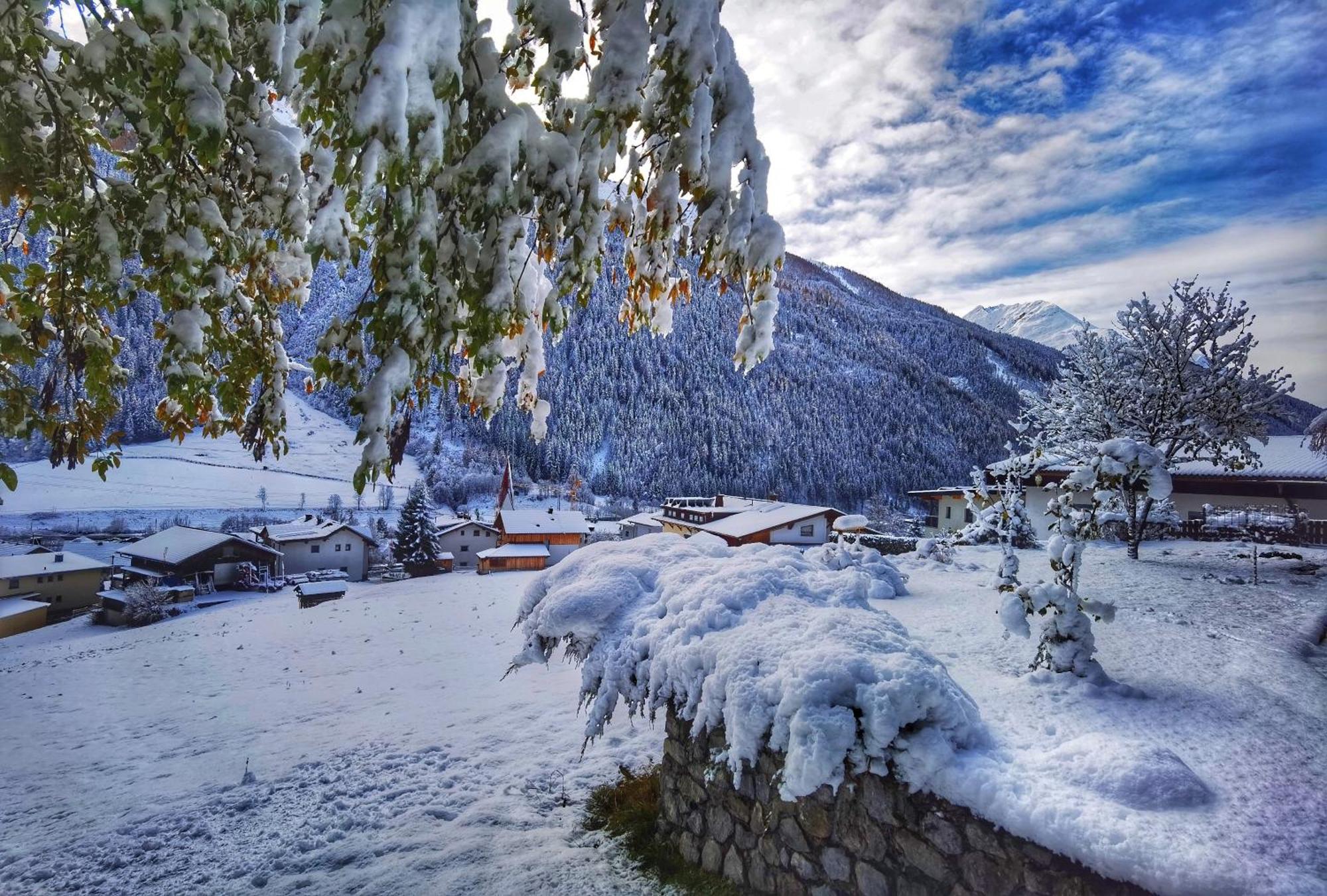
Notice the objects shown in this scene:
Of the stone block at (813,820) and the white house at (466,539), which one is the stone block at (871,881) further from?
the white house at (466,539)

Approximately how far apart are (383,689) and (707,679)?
1036 centimetres

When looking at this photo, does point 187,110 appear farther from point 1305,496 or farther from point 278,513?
point 278,513

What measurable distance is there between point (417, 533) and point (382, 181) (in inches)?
1560

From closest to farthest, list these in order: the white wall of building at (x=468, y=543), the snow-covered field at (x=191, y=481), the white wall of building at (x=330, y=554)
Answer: the white wall of building at (x=330, y=554), the white wall of building at (x=468, y=543), the snow-covered field at (x=191, y=481)

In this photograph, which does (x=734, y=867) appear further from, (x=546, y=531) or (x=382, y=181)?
(x=546, y=531)

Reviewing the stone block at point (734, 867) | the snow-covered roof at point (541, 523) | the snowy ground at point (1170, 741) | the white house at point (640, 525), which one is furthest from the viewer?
the snow-covered roof at point (541, 523)

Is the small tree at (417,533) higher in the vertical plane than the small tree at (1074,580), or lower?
lower

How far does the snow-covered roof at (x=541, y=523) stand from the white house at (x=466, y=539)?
2.29 metres

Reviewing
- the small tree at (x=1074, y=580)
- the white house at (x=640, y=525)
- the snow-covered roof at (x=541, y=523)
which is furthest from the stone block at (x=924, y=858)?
the snow-covered roof at (x=541, y=523)

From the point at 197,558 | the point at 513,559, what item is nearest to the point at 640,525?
the point at 513,559

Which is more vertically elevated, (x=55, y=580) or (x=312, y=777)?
(x=312, y=777)

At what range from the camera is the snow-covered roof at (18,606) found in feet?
89.7

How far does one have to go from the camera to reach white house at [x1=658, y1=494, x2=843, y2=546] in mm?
26469

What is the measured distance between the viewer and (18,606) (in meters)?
28.2
